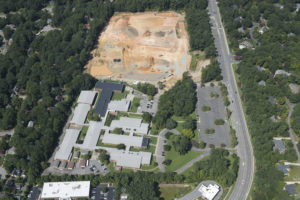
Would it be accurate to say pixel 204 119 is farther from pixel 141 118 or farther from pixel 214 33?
pixel 214 33

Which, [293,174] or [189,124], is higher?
[189,124]

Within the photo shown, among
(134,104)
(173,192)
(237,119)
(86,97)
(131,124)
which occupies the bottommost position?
(173,192)

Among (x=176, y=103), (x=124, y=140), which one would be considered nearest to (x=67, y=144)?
(x=124, y=140)

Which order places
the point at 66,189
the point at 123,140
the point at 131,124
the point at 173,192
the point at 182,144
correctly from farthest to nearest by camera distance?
1. the point at 131,124
2. the point at 123,140
3. the point at 182,144
4. the point at 173,192
5. the point at 66,189

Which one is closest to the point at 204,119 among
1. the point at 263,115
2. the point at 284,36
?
the point at 263,115

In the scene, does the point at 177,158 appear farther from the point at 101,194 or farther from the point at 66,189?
the point at 66,189

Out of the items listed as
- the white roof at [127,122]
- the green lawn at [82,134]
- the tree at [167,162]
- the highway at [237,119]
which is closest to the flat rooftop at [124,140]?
the white roof at [127,122]

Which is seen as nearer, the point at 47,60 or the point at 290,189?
→ the point at 290,189

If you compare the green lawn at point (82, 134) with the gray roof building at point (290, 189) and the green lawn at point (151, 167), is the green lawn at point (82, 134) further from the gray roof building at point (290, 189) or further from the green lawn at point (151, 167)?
the gray roof building at point (290, 189)
